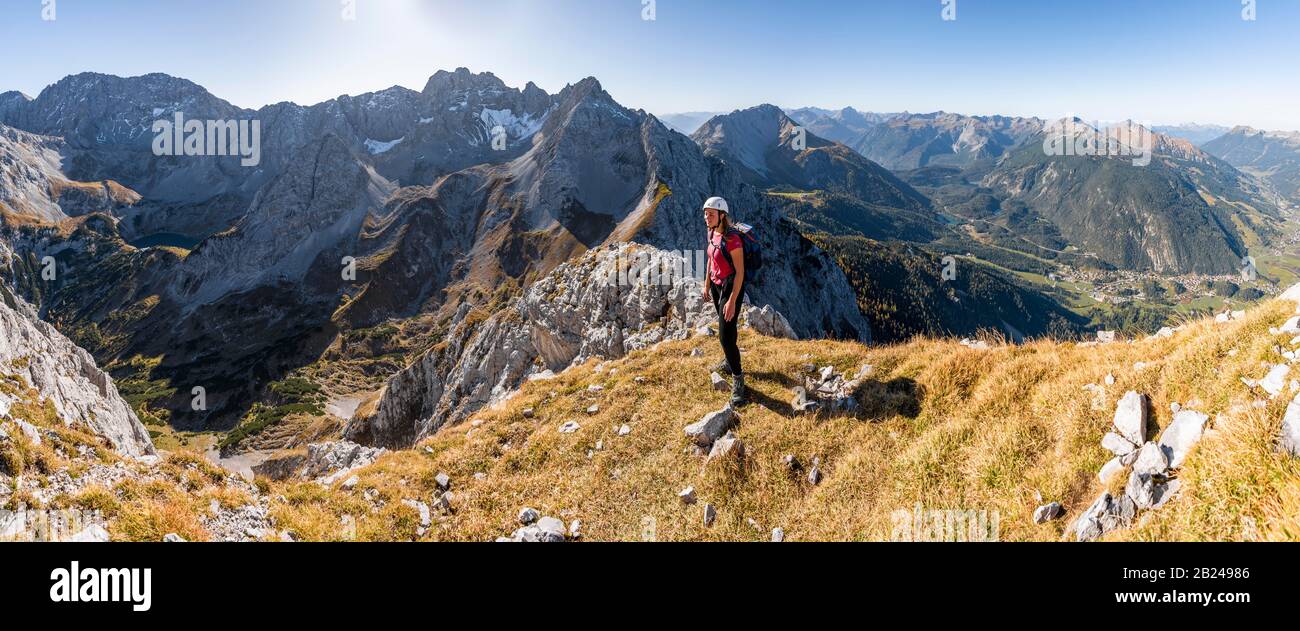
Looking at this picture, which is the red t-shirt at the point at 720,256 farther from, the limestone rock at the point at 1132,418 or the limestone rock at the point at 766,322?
the limestone rock at the point at 766,322

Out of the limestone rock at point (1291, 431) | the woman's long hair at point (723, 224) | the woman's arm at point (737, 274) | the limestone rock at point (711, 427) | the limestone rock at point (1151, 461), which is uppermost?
the woman's long hair at point (723, 224)

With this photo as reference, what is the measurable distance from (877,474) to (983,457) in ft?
5.21

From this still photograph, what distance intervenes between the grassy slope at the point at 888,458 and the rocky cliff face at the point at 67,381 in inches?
571

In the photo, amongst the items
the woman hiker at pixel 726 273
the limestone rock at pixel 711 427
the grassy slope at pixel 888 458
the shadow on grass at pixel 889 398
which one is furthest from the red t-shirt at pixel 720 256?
the shadow on grass at pixel 889 398

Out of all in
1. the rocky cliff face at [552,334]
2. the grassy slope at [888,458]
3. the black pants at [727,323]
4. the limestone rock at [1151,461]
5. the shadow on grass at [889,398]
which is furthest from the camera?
the rocky cliff face at [552,334]

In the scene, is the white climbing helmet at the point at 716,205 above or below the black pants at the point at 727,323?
above

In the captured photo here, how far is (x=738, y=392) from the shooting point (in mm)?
12008

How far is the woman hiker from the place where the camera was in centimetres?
1095

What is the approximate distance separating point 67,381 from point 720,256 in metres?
43.5

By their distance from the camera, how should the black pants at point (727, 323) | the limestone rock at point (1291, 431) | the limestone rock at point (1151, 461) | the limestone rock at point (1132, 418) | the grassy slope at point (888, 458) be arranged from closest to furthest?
1. the limestone rock at point (1291, 431)
2. the grassy slope at point (888, 458)
3. the limestone rock at point (1151, 461)
4. the limestone rock at point (1132, 418)
5. the black pants at point (727, 323)

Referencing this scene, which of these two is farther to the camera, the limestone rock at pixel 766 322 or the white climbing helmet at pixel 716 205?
the limestone rock at pixel 766 322

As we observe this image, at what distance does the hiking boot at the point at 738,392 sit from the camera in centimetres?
1195
